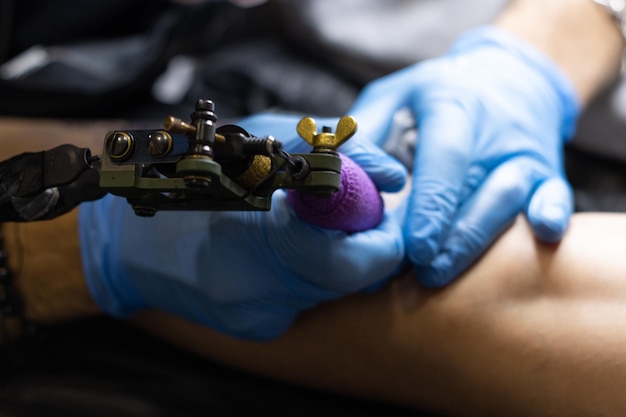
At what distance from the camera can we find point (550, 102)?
114 centimetres

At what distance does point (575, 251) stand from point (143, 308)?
2.30ft

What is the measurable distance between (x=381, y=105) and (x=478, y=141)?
20 centimetres

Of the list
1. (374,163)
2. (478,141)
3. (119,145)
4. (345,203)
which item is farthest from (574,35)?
(119,145)

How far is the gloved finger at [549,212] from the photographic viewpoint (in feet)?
2.73

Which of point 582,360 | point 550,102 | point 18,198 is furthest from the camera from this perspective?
point 550,102

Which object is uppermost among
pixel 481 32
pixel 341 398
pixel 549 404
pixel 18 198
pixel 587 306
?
pixel 481 32

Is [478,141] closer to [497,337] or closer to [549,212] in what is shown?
[549,212]

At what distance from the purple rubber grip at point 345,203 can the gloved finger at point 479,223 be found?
14cm

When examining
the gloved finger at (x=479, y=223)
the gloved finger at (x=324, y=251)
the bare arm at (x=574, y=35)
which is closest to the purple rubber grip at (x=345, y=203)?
the gloved finger at (x=324, y=251)

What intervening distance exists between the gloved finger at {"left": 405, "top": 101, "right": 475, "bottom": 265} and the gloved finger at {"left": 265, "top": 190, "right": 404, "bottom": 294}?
8 centimetres

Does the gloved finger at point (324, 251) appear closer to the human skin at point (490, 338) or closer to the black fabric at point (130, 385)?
the human skin at point (490, 338)

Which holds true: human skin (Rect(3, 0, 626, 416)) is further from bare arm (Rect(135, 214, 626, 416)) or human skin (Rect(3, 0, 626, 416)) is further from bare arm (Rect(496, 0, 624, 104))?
bare arm (Rect(496, 0, 624, 104))

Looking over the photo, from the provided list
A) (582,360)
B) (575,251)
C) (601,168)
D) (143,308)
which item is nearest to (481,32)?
(601,168)

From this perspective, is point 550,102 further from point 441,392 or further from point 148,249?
point 148,249
